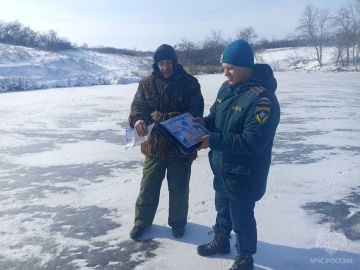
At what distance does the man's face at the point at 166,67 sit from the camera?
12.0 ft

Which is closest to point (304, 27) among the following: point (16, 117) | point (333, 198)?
point (16, 117)

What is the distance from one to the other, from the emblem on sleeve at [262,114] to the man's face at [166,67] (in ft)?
3.90

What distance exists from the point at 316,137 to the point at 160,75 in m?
5.49

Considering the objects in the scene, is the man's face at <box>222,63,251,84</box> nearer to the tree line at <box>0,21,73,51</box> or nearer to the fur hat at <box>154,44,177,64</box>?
the fur hat at <box>154,44,177,64</box>

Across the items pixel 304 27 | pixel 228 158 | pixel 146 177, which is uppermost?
pixel 304 27

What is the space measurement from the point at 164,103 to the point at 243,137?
3.77 ft

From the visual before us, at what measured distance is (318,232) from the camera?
3957 mm

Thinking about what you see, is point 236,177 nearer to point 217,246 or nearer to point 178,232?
point 217,246

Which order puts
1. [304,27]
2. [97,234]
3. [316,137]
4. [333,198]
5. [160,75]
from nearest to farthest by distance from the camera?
[160,75] < [97,234] < [333,198] < [316,137] < [304,27]

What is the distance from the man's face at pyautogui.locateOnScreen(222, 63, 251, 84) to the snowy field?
1.58m

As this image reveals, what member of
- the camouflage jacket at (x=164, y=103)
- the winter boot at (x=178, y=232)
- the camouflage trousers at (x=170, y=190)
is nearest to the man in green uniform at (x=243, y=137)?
the camouflage jacket at (x=164, y=103)

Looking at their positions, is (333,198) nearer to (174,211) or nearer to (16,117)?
(174,211)

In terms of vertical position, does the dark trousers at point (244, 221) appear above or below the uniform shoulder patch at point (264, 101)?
below

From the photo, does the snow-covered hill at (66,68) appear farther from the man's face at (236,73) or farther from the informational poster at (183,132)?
the man's face at (236,73)
